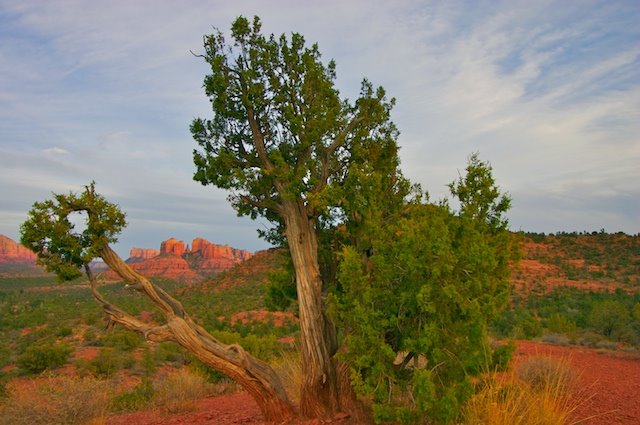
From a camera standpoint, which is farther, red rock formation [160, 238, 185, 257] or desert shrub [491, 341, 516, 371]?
red rock formation [160, 238, 185, 257]

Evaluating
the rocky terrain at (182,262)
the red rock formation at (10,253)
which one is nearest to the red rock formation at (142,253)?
the rocky terrain at (182,262)

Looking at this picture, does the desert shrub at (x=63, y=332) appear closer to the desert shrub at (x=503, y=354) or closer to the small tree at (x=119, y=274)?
the small tree at (x=119, y=274)

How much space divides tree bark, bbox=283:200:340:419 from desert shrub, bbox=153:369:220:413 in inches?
188

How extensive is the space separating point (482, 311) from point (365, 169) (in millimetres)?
3169

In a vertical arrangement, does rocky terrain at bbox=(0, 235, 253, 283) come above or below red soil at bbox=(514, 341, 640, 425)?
above

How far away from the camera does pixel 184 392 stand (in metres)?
13.0

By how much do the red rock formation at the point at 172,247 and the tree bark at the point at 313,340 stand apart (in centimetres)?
13477

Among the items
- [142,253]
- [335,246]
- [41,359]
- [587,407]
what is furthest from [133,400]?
[142,253]

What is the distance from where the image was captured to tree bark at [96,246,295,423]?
852 cm

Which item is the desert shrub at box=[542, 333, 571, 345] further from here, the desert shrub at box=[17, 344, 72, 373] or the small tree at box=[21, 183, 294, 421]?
the desert shrub at box=[17, 344, 72, 373]

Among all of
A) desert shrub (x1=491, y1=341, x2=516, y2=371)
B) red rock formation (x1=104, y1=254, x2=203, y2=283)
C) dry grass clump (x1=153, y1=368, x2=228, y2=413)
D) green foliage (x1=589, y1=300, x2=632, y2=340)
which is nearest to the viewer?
desert shrub (x1=491, y1=341, x2=516, y2=371)

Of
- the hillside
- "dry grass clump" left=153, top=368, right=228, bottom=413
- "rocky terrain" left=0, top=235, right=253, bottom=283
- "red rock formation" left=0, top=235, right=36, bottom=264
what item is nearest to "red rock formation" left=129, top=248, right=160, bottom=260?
"rocky terrain" left=0, top=235, right=253, bottom=283

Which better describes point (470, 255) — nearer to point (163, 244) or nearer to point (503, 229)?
point (503, 229)

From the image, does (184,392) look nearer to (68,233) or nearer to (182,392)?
(182,392)
